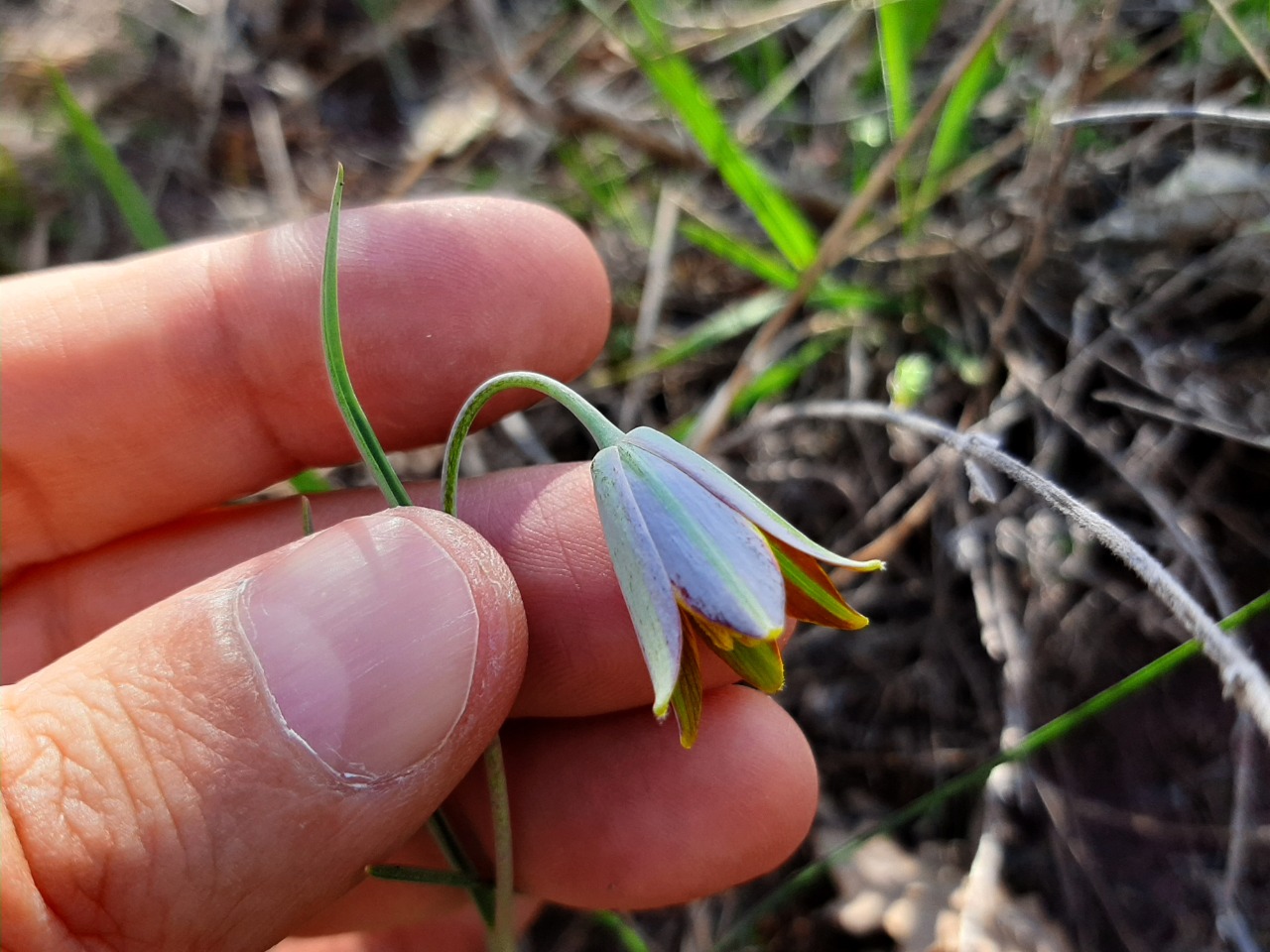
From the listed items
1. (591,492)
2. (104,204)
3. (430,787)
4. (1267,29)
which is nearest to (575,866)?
(430,787)

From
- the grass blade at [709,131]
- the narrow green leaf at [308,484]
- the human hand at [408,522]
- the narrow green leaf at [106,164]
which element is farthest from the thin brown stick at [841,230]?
the narrow green leaf at [106,164]

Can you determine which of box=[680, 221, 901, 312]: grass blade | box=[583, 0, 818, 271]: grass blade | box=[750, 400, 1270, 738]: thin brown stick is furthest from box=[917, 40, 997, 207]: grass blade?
box=[750, 400, 1270, 738]: thin brown stick

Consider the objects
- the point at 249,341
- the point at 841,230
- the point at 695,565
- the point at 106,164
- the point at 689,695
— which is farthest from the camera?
the point at 841,230

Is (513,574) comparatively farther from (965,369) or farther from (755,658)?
(965,369)

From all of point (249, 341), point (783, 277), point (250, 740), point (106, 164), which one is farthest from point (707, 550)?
point (106, 164)

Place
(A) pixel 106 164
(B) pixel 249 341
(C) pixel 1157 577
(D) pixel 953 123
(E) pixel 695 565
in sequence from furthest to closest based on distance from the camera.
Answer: (D) pixel 953 123
(A) pixel 106 164
(B) pixel 249 341
(E) pixel 695 565
(C) pixel 1157 577

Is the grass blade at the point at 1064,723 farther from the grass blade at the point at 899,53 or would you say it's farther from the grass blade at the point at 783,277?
the grass blade at the point at 899,53

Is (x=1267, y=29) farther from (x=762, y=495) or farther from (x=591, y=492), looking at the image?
(x=591, y=492)
